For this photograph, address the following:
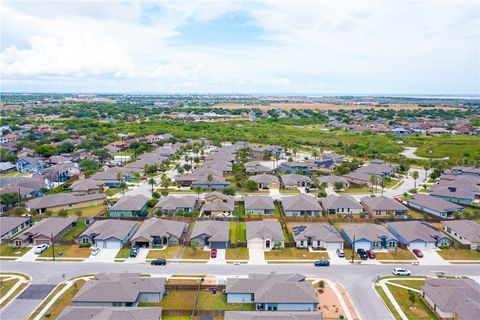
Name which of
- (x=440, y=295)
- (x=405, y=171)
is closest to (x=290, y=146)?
(x=405, y=171)

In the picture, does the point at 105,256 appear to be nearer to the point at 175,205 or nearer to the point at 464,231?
the point at 175,205

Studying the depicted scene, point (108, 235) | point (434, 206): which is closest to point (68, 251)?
point (108, 235)

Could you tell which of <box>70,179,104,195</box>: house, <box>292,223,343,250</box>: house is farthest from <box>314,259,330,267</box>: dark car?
<box>70,179,104,195</box>: house

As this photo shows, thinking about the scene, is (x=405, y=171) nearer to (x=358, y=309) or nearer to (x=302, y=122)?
(x=358, y=309)

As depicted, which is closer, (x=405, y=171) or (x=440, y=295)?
(x=440, y=295)

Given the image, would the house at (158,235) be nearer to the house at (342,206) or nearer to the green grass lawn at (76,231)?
the green grass lawn at (76,231)

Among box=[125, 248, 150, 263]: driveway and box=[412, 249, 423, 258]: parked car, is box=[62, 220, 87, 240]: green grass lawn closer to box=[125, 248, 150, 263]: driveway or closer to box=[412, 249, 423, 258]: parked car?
box=[125, 248, 150, 263]: driveway
